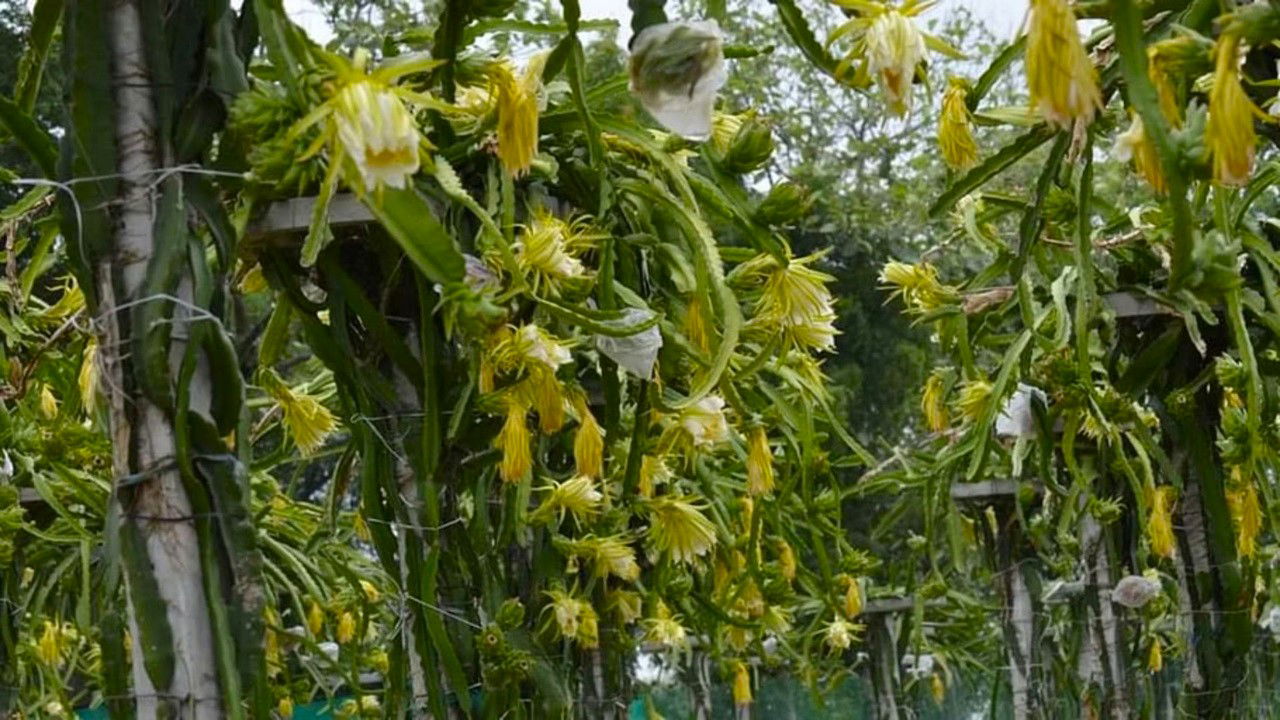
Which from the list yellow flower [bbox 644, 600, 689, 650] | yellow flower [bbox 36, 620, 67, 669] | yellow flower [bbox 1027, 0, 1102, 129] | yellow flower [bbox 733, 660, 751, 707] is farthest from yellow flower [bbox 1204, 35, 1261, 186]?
yellow flower [bbox 733, 660, 751, 707]

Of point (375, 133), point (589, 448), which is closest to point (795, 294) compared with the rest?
point (589, 448)

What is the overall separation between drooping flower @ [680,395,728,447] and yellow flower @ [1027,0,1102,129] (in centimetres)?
147

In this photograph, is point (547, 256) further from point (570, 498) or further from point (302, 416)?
point (570, 498)

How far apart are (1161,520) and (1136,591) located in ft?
1.82

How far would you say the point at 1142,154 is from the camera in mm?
1348

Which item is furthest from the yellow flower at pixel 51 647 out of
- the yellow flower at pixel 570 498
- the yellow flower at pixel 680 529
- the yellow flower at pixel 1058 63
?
the yellow flower at pixel 1058 63

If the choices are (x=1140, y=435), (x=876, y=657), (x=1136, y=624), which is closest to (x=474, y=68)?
(x=1140, y=435)

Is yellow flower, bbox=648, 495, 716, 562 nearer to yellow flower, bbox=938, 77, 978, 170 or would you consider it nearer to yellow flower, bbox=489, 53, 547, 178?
yellow flower, bbox=938, 77, 978, 170

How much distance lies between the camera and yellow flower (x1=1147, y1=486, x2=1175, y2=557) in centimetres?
319

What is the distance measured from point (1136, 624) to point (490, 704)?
215cm

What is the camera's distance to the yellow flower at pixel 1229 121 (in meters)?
1.05

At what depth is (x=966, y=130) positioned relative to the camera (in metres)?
1.90

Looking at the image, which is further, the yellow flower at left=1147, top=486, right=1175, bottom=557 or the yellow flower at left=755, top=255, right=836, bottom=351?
the yellow flower at left=1147, top=486, right=1175, bottom=557

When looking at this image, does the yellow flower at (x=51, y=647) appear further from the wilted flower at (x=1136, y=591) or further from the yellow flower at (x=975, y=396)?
the wilted flower at (x=1136, y=591)
